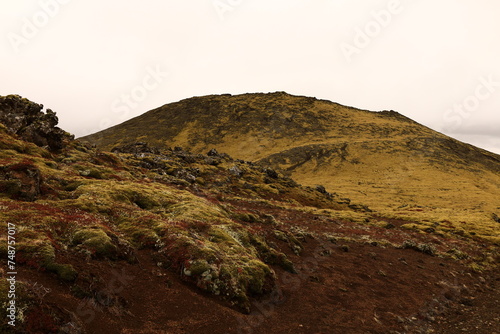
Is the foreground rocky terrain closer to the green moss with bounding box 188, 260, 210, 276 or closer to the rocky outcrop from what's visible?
the green moss with bounding box 188, 260, 210, 276

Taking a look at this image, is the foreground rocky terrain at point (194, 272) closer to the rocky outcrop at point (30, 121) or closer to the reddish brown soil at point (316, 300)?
the reddish brown soil at point (316, 300)

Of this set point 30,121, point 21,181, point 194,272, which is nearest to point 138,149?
→ point 30,121

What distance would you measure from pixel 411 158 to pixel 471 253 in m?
145

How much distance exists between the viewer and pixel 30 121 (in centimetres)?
5059

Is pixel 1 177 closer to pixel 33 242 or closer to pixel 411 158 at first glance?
pixel 33 242

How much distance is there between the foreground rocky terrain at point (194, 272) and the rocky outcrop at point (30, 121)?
28.5ft

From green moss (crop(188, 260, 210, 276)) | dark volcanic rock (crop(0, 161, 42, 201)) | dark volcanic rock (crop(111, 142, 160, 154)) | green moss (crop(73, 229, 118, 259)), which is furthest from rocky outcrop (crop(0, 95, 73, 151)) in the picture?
green moss (crop(188, 260, 210, 276))

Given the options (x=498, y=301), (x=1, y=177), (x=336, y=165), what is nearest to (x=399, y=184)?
(x=336, y=165)

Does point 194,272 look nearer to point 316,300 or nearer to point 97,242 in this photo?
point 97,242

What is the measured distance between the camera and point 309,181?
14950 cm

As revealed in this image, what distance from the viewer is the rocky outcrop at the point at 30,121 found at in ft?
155

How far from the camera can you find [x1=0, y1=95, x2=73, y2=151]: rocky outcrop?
155 ft

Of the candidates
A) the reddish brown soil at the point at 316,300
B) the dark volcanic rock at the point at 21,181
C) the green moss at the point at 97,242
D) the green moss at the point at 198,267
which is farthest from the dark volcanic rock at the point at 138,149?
the green moss at the point at 198,267

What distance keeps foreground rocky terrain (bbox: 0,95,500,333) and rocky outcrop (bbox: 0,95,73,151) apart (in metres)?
8.69
